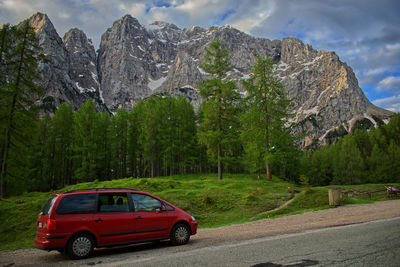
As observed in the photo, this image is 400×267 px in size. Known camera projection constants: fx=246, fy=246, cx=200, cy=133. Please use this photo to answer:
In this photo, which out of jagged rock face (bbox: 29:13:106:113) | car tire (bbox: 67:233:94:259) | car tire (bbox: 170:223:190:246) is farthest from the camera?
jagged rock face (bbox: 29:13:106:113)

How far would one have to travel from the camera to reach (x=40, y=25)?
17425cm

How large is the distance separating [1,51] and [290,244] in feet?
86.6

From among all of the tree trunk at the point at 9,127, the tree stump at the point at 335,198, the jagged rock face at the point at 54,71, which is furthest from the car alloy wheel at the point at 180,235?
the jagged rock face at the point at 54,71

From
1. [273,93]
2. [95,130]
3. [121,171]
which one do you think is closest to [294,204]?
[273,93]

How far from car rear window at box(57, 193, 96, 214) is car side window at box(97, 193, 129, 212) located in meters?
0.21

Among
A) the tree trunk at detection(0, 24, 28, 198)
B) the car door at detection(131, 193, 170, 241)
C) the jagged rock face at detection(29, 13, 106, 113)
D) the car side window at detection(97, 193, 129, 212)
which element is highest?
the jagged rock face at detection(29, 13, 106, 113)

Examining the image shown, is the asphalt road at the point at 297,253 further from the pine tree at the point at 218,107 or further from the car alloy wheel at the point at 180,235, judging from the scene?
the pine tree at the point at 218,107

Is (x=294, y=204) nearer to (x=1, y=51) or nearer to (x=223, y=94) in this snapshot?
(x=223, y=94)

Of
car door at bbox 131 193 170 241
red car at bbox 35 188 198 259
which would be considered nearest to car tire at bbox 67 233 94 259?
A: red car at bbox 35 188 198 259

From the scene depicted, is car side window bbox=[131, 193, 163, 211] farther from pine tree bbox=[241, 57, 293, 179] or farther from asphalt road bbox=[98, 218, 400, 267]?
pine tree bbox=[241, 57, 293, 179]

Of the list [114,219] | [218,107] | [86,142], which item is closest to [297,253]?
[114,219]

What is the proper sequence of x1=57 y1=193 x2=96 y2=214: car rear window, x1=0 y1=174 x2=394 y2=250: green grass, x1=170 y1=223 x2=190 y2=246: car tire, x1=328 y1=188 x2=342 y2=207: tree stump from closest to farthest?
x1=57 y1=193 x2=96 y2=214: car rear window < x1=170 y1=223 x2=190 y2=246: car tire < x1=0 y1=174 x2=394 y2=250: green grass < x1=328 y1=188 x2=342 y2=207: tree stump

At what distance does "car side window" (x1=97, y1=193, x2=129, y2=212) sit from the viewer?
8.02m

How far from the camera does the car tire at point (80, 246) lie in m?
7.24
